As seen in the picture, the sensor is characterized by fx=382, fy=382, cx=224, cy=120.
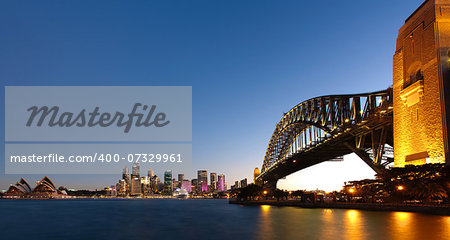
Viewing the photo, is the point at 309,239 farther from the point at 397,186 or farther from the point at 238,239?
the point at 397,186

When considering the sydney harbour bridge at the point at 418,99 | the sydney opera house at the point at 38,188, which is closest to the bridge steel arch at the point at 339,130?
the sydney harbour bridge at the point at 418,99

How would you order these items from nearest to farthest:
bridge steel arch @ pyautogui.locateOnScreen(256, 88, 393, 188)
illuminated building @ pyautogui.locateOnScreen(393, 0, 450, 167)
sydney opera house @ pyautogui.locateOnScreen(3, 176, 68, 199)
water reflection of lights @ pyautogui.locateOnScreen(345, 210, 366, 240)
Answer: water reflection of lights @ pyautogui.locateOnScreen(345, 210, 366, 240) → illuminated building @ pyautogui.locateOnScreen(393, 0, 450, 167) → bridge steel arch @ pyautogui.locateOnScreen(256, 88, 393, 188) → sydney opera house @ pyautogui.locateOnScreen(3, 176, 68, 199)

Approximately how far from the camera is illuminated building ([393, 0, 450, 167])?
29938 mm

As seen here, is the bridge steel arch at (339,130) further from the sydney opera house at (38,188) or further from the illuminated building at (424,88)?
the sydney opera house at (38,188)

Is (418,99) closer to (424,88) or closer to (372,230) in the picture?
(424,88)

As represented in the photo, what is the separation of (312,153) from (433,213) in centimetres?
3619

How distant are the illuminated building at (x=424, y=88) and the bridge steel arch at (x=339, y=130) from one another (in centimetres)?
583

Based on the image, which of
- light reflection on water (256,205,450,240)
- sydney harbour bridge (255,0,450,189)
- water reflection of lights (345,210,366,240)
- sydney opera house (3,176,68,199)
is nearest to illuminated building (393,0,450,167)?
sydney harbour bridge (255,0,450,189)

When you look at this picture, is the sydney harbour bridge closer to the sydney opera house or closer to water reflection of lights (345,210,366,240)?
water reflection of lights (345,210,366,240)

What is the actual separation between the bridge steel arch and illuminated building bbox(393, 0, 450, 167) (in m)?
5.83

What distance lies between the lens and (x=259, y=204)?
75812 mm

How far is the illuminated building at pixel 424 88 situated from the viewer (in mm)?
29938

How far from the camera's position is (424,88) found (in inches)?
1253

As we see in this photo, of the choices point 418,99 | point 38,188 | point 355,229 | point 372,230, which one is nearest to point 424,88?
point 418,99
